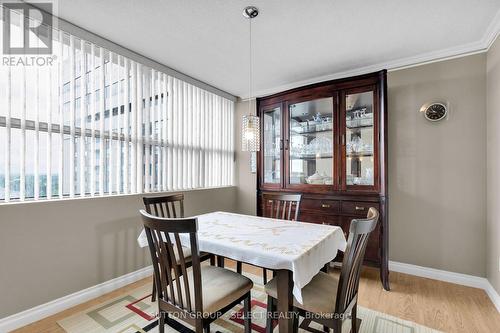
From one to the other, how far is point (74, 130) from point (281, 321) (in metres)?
2.30

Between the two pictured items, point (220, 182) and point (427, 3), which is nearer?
point (427, 3)

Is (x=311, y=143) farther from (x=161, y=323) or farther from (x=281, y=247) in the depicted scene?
(x=161, y=323)

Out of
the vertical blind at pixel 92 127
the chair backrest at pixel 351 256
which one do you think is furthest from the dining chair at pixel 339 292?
the vertical blind at pixel 92 127

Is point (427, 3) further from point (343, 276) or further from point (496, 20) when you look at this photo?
point (343, 276)

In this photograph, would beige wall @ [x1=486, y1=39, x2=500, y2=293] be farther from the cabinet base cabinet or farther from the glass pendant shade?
the glass pendant shade

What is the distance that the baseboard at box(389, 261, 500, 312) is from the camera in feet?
7.38

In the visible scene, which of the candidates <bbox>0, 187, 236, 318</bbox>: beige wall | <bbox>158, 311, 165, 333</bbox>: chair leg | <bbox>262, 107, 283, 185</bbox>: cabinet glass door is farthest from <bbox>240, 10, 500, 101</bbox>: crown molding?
<bbox>158, 311, 165, 333</bbox>: chair leg

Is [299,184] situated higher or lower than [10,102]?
lower

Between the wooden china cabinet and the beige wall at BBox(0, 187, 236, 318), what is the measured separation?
158cm

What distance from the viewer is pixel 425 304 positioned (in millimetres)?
2154

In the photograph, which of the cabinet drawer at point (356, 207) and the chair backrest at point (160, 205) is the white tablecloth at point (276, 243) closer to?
the chair backrest at point (160, 205)

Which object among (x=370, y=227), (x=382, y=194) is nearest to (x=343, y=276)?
(x=370, y=227)

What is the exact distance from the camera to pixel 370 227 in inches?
50.7

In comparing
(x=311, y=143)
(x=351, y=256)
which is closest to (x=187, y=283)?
(x=351, y=256)
